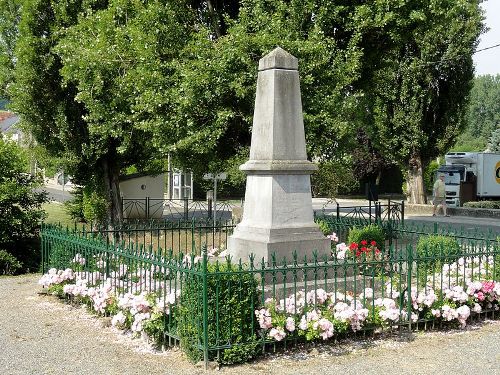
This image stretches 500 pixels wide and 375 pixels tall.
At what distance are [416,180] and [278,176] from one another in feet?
69.7

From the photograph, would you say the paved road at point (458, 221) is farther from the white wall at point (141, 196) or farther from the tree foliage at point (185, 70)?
the white wall at point (141, 196)

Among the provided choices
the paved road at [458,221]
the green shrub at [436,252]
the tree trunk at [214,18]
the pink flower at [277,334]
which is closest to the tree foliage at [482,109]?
the paved road at [458,221]

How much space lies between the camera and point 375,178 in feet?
142

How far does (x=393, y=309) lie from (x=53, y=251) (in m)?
5.77

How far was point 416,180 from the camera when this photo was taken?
2766 cm

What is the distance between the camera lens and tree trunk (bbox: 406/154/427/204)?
27531 mm

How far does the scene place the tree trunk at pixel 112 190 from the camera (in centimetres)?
1900

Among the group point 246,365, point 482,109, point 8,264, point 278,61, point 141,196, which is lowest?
point 246,365

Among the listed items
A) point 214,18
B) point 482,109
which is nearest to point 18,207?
point 214,18

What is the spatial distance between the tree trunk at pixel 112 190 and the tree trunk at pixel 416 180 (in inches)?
568

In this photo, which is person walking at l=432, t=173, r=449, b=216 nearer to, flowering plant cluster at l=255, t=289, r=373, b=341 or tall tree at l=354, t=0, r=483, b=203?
tall tree at l=354, t=0, r=483, b=203

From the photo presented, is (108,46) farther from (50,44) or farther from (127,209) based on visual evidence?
(127,209)

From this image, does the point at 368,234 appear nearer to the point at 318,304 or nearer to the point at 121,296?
the point at 318,304

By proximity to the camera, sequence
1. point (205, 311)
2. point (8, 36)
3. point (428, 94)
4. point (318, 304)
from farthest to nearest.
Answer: point (428, 94) < point (8, 36) < point (318, 304) < point (205, 311)
